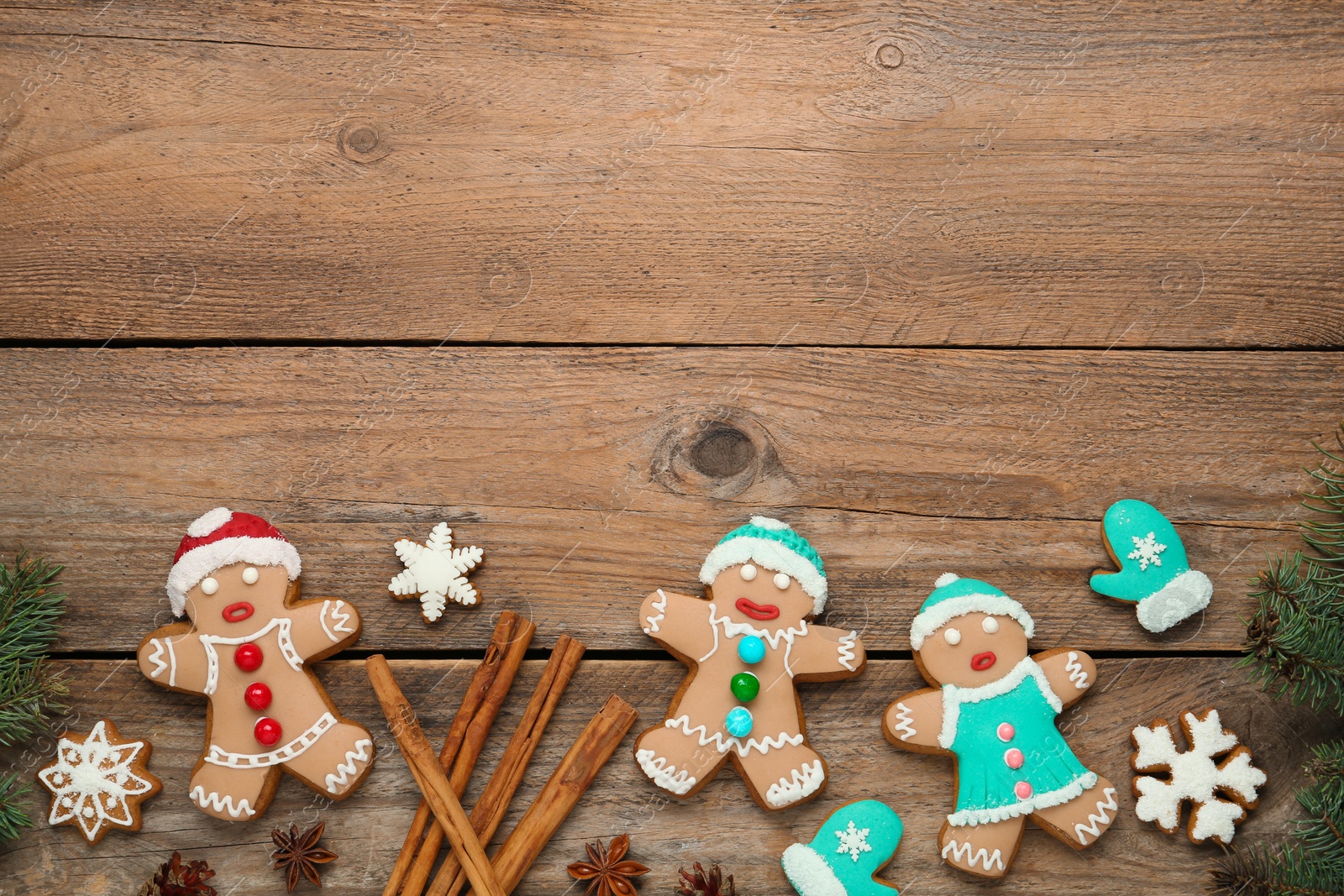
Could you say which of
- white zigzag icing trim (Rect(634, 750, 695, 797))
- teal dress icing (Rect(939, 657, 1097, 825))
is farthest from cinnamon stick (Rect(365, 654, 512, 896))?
teal dress icing (Rect(939, 657, 1097, 825))

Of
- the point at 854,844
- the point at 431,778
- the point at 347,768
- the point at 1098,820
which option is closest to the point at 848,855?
the point at 854,844

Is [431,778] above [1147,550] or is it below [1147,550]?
below

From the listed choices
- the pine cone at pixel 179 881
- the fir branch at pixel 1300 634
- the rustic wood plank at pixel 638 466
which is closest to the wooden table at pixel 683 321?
the rustic wood plank at pixel 638 466

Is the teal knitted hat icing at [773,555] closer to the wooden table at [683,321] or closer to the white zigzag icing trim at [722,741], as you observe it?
the wooden table at [683,321]

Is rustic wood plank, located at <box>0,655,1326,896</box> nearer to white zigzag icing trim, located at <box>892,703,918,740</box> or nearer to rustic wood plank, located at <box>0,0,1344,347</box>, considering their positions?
white zigzag icing trim, located at <box>892,703,918,740</box>

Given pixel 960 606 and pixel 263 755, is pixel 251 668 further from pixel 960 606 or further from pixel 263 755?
pixel 960 606
